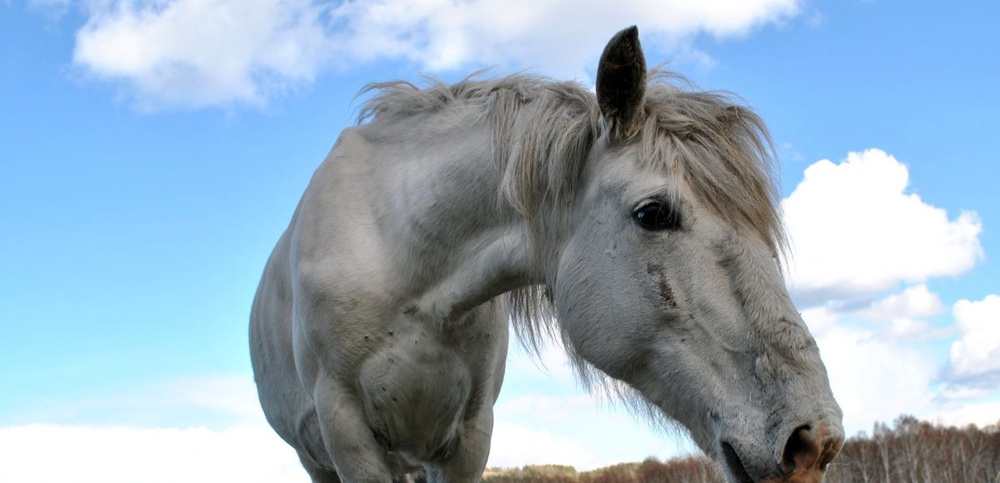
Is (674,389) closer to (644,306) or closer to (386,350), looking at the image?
(644,306)

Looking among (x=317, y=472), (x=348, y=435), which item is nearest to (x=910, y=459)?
(x=317, y=472)

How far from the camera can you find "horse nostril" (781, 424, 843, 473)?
2674 mm

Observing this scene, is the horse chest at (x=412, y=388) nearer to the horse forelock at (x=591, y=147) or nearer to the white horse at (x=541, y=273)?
the white horse at (x=541, y=273)

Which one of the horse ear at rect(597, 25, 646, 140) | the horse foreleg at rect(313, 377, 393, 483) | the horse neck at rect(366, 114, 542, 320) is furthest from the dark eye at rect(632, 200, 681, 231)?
the horse foreleg at rect(313, 377, 393, 483)

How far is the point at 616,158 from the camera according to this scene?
343cm

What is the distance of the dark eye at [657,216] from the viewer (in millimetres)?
3180

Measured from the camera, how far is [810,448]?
2.69 metres

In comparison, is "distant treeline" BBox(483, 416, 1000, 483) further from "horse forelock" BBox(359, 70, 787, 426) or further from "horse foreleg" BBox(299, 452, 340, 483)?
"horse forelock" BBox(359, 70, 787, 426)

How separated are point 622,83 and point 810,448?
1.49 meters

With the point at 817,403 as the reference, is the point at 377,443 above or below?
above

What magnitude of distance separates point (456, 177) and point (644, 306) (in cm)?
124

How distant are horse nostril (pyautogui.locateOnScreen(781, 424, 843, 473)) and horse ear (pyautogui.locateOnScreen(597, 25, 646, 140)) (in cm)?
131

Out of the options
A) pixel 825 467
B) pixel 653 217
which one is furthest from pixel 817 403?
pixel 653 217

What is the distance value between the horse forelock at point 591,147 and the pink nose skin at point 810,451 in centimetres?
78
